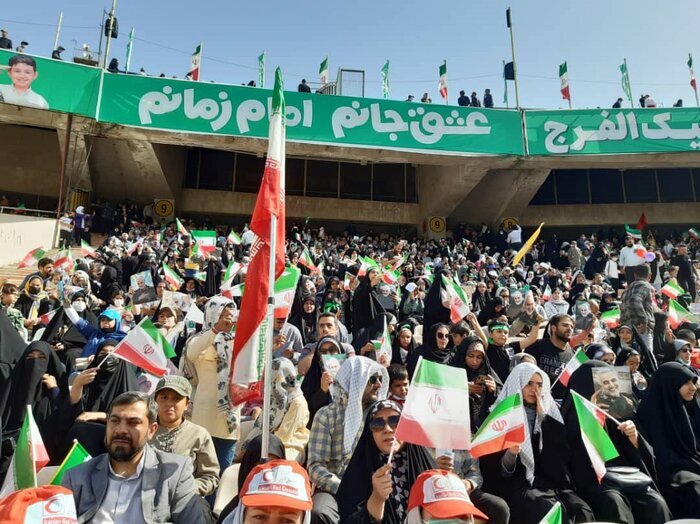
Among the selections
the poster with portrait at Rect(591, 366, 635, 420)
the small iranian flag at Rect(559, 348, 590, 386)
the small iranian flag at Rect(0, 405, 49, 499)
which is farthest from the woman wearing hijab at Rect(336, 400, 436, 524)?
the small iranian flag at Rect(559, 348, 590, 386)

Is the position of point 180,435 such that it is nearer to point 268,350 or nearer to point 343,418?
point 268,350

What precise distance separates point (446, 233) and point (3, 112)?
16.0 metres

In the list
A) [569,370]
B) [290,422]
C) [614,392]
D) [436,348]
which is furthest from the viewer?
[436,348]

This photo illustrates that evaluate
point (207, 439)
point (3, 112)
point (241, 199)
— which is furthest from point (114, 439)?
point (241, 199)

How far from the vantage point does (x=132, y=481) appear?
2299 millimetres

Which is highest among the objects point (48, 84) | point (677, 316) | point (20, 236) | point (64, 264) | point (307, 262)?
point (48, 84)

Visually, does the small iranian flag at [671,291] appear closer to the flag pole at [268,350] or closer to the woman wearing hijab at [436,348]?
the woman wearing hijab at [436,348]

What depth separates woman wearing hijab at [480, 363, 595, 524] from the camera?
9.65ft

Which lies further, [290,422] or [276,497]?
[290,422]

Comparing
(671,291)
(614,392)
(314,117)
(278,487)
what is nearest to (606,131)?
(314,117)

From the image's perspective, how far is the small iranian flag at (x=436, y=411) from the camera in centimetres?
242

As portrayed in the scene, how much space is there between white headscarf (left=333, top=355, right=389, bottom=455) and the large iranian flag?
59 cm

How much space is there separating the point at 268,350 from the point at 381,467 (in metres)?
0.85

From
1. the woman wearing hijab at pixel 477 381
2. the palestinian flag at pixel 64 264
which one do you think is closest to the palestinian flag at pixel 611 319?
the woman wearing hijab at pixel 477 381
